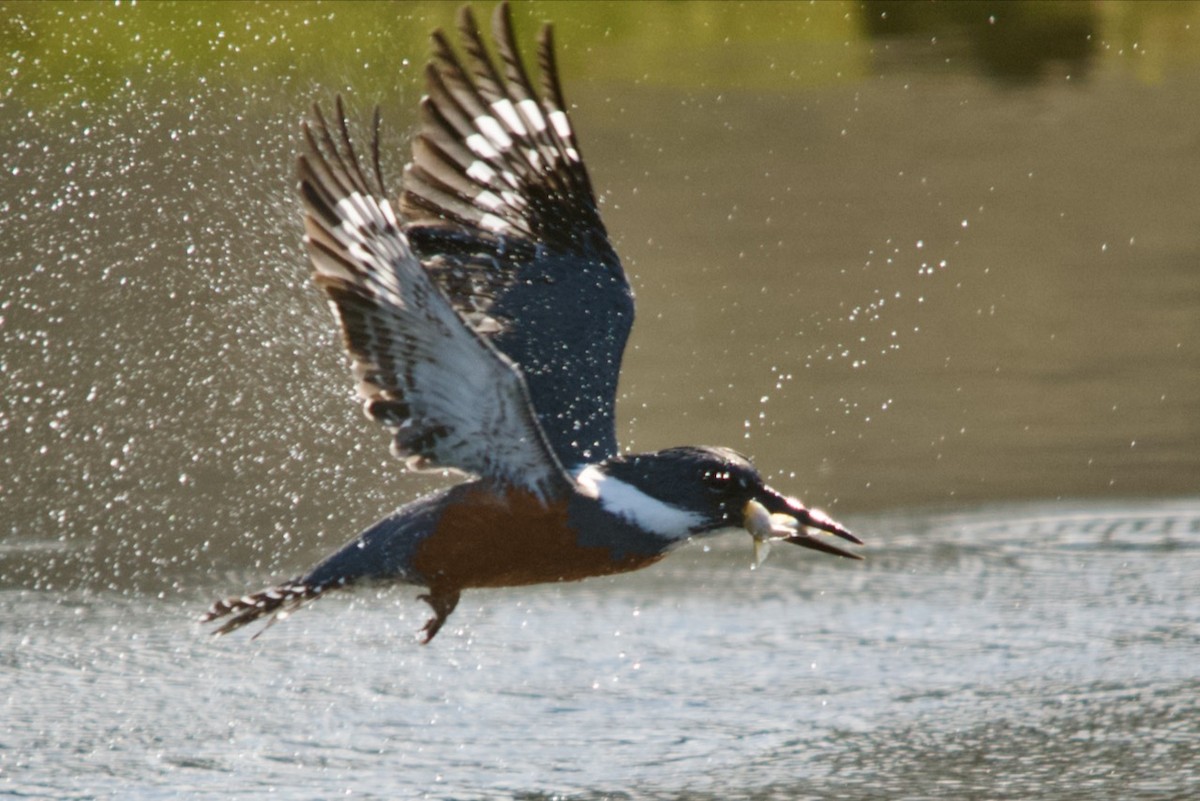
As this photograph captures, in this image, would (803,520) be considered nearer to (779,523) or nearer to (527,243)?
(779,523)

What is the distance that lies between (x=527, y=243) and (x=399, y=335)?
0.86 meters

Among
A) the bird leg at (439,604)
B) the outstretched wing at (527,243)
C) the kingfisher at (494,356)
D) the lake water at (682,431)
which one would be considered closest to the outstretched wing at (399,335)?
the kingfisher at (494,356)

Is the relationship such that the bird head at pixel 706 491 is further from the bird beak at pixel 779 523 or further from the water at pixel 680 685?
the water at pixel 680 685

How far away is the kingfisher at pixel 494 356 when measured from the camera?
340cm

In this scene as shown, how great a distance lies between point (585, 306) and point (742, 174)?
680 cm

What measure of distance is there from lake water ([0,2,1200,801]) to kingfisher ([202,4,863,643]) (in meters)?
0.48

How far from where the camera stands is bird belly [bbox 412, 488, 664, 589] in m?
3.64

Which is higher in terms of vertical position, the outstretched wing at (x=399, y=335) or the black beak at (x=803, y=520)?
the outstretched wing at (x=399, y=335)

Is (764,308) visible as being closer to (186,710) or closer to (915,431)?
(915,431)

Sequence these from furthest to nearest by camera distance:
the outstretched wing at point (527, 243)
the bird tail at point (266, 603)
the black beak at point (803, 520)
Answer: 1. the outstretched wing at point (527, 243)
2. the black beak at point (803, 520)
3. the bird tail at point (266, 603)

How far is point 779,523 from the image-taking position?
3.82 meters

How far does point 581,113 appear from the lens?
12.0 metres

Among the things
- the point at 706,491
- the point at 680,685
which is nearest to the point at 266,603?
the point at 706,491

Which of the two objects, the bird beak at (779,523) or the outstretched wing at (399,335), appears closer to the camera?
the outstretched wing at (399,335)
